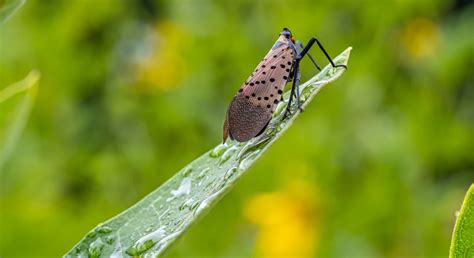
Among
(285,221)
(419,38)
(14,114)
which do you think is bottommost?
(285,221)

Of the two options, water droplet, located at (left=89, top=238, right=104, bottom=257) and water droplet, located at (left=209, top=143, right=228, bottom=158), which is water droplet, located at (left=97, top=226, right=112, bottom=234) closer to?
water droplet, located at (left=89, top=238, right=104, bottom=257)

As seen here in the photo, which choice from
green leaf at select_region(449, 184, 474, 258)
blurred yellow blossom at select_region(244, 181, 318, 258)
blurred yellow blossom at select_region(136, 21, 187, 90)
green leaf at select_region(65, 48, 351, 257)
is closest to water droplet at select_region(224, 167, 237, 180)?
green leaf at select_region(65, 48, 351, 257)

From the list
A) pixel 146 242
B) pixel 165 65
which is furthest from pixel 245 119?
pixel 165 65

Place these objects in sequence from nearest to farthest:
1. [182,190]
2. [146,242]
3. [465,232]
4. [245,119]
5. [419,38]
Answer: [465,232], [146,242], [182,190], [245,119], [419,38]

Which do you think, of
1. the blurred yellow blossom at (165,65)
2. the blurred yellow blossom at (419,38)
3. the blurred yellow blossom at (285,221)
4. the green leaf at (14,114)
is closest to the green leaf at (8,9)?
the green leaf at (14,114)

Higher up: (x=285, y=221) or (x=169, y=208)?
(x=169, y=208)

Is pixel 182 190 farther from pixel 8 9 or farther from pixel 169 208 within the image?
pixel 8 9

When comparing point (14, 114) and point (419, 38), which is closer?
point (14, 114)
